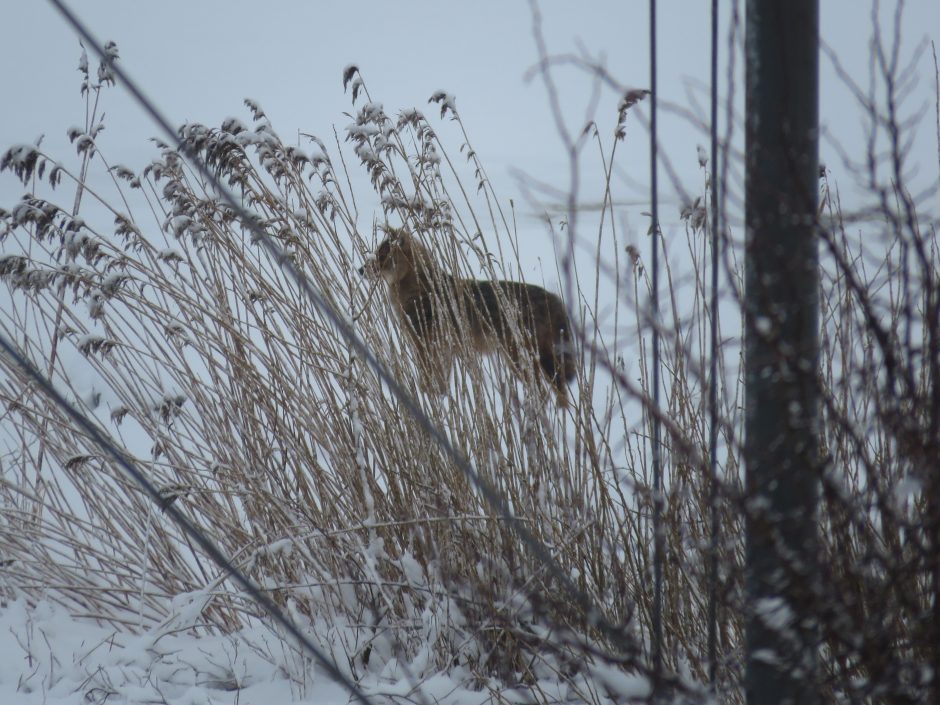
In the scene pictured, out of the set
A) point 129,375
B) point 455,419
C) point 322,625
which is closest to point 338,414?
point 455,419

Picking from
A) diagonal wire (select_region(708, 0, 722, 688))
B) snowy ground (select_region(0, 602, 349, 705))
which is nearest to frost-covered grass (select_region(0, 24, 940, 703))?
snowy ground (select_region(0, 602, 349, 705))

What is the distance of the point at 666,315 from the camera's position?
2193mm

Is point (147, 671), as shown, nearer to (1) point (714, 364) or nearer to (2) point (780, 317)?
(1) point (714, 364)

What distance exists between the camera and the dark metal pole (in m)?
1.13

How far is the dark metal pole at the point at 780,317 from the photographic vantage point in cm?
113

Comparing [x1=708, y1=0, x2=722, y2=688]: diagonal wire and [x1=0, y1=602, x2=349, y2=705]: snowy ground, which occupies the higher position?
[x1=708, y1=0, x2=722, y2=688]: diagonal wire

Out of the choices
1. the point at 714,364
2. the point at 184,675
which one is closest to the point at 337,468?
the point at 184,675

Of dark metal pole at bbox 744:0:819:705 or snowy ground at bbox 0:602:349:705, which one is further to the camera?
snowy ground at bbox 0:602:349:705

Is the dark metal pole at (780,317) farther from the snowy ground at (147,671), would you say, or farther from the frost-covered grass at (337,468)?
the snowy ground at (147,671)

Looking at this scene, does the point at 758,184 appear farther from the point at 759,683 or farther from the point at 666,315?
the point at 666,315

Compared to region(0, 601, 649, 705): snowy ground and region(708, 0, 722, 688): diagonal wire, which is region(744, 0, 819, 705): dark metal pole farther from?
region(0, 601, 649, 705): snowy ground

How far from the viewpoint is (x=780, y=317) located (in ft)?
3.64

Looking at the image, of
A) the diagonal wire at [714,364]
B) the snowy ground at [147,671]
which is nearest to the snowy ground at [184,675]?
the snowy ground at [147,671]

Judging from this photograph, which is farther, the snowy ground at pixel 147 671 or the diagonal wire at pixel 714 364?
the snowy ground at pixel 147 671
